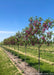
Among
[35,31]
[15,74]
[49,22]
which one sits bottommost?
[15,74]

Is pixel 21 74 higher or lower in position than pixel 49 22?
lower

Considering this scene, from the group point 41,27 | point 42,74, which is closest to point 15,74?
point 42,74

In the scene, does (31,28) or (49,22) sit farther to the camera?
(31,28)

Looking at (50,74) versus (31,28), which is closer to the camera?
(50,74)

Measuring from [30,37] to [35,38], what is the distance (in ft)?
1.56

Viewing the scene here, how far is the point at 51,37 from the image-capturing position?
23.5ft

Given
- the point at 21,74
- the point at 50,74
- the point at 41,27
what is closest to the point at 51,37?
the point at 41,27

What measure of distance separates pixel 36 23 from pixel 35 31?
0.78m

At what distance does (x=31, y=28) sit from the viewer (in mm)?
7684

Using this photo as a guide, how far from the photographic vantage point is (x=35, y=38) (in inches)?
294

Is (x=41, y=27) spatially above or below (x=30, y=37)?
above

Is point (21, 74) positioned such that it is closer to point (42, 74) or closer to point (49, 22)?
point (42, 74)

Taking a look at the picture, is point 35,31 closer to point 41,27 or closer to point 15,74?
point 41,27

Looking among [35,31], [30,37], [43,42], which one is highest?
[35,31]
